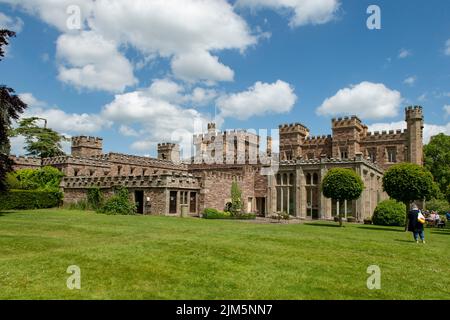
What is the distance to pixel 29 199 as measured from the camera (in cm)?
3216

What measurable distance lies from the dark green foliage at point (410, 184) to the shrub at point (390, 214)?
4.60 metres

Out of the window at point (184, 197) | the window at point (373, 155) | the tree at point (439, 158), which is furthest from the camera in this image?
the tree at point (439, 158)

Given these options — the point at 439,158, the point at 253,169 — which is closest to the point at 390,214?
the point at 253,169

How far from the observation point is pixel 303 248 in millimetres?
12562

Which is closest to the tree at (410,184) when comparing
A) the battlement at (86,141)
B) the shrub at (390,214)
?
the shrub at (390,214)

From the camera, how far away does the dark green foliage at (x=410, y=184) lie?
892 inches

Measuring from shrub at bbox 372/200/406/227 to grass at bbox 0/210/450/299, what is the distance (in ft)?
47.1

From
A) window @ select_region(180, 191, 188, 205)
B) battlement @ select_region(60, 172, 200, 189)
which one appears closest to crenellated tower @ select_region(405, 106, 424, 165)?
battlement @ select_region(60, 172, 200, 189)

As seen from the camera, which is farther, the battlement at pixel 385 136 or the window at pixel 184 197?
the battlement at pixel 385 136

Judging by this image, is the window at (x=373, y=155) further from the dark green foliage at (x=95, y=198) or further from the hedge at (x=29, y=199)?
the hedge at (x=29, y=199)

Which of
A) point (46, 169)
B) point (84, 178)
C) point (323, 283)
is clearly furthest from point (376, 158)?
point (323, 283)

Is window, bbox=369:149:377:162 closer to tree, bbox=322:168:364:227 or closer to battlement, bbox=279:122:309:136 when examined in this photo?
battlement, bbox=279:122:309:136

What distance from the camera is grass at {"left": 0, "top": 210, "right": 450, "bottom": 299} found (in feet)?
24.1
